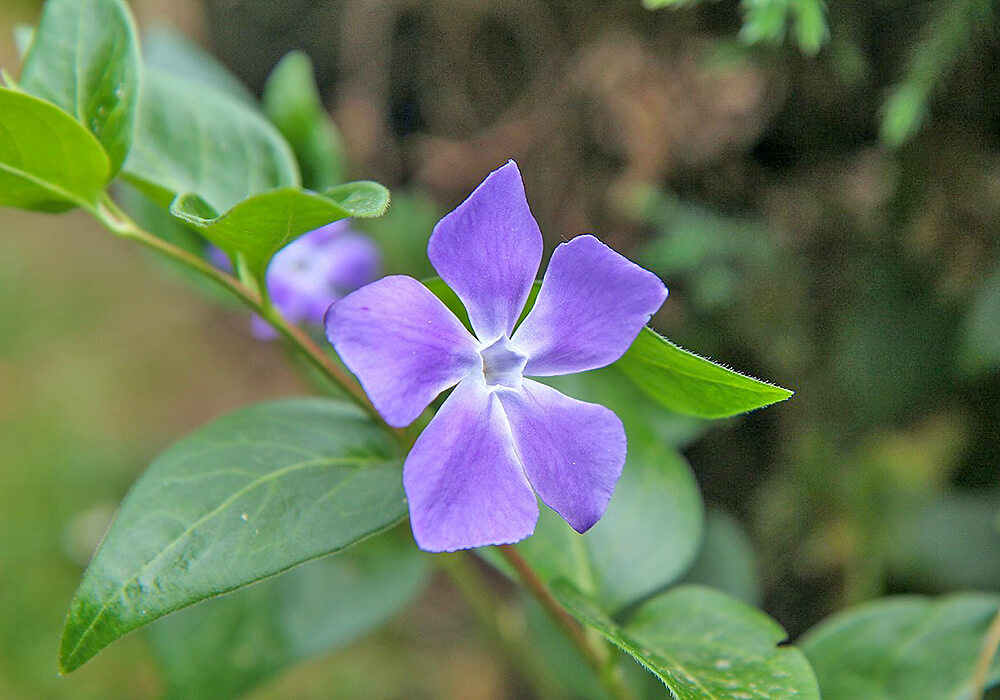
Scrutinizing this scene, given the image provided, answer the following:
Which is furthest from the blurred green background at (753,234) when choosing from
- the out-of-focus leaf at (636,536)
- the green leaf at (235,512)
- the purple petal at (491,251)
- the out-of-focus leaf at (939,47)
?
the green leaf at (235,512)

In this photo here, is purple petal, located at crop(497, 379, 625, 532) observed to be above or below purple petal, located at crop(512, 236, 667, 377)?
below

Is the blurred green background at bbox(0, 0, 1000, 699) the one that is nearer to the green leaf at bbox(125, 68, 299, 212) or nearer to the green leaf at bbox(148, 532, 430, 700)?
the green leaf at bbox(148, 532, 430, 700)

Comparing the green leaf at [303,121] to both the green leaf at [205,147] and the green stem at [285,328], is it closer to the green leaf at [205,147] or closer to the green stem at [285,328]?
the green leaf at [205,147]

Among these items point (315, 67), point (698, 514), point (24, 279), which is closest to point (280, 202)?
point (698, 514)

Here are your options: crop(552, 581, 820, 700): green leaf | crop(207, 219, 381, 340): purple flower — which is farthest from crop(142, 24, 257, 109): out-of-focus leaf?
crop(552, 581, 820, 700): green leaf

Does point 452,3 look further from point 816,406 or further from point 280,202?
point 280,202

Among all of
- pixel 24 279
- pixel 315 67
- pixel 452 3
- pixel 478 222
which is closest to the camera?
pixel 478 222

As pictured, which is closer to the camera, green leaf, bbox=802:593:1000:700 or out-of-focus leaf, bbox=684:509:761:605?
green leaf, bbox=802:593:1000:700
